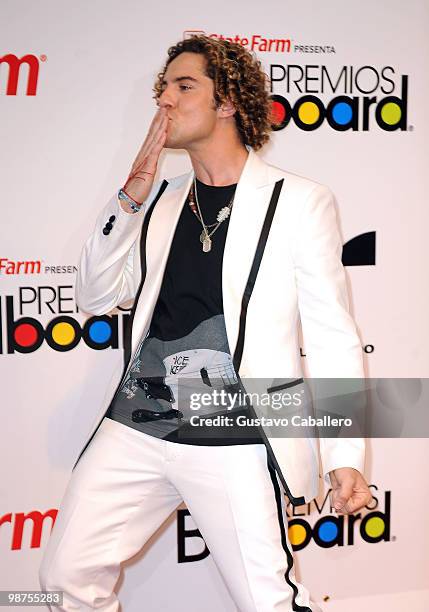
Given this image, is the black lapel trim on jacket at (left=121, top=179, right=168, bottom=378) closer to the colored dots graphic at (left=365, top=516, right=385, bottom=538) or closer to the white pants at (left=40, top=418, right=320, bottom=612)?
the white pants at (left=40, top=418, right=320, bottom=612)

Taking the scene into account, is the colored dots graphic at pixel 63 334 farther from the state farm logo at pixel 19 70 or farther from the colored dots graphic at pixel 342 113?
the colored dots graphic at pixel 342 113

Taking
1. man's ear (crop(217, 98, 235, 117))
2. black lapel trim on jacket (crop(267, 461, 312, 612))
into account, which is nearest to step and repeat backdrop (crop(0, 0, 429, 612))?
man's ear (crop(217, 98, 235, 117))

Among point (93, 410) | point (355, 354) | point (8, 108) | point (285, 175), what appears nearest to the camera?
point (355, 354)

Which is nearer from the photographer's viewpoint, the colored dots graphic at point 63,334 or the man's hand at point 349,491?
the man's hand at point 349,491

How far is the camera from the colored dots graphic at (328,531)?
3074 millimetres

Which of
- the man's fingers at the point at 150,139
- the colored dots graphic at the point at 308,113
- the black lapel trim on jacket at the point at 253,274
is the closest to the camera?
the black lapel trim on jacket at the point at 253,274

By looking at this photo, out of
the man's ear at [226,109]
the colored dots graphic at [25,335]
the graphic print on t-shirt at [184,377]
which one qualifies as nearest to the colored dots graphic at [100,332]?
the colored dots graphic at [25,335]

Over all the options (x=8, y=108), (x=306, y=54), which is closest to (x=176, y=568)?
(x=8, y=108)

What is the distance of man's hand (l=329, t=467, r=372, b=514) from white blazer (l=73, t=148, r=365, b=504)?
0.08 ft

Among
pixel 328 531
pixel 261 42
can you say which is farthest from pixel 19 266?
pixel 328 531

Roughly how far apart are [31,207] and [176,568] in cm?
149

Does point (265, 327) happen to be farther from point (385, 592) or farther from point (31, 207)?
point (385, 592)

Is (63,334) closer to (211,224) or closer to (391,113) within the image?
(211,224)

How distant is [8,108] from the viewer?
104 inches
